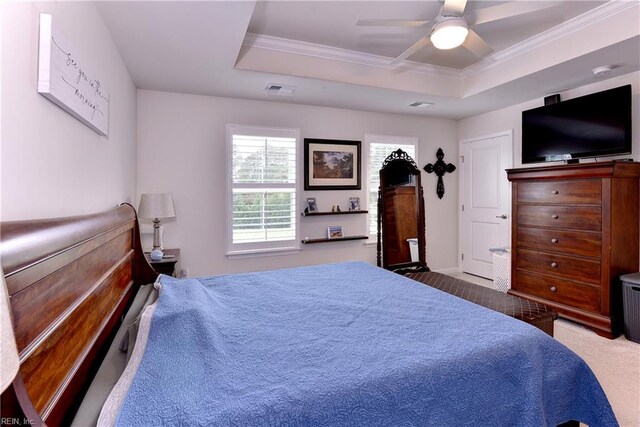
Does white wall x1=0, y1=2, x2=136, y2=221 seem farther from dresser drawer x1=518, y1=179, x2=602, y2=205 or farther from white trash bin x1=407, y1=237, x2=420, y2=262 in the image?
dresser drawer x1=518, y1=179, x2=602, y2=205

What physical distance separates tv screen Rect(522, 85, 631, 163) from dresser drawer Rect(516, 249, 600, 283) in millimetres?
1095

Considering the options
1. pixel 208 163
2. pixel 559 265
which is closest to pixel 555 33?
pixel 559 265

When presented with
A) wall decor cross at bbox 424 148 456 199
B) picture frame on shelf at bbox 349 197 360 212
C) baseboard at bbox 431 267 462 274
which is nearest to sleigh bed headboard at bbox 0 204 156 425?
picture frame on shelf at bbox 349 197 360 212

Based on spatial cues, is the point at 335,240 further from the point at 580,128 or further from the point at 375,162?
the point at 580,128

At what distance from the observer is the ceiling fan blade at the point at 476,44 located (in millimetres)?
2431

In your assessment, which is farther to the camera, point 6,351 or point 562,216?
point 562,216

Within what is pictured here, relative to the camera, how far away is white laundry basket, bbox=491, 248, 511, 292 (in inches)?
167

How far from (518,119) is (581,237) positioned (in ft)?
6.37

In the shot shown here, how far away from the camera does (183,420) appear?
88cm

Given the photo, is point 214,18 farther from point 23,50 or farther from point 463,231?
point 463,231

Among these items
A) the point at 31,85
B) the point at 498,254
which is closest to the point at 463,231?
the point at 498,254

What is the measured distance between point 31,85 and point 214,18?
143 centimetres

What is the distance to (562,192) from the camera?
3.44 m

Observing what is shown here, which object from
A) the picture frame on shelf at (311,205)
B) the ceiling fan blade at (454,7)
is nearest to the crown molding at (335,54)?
the ceiling fan blade at (454,7)
